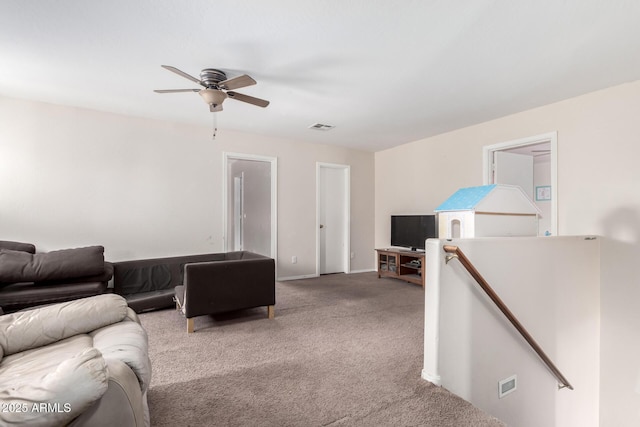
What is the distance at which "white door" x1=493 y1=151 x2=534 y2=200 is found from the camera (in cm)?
441

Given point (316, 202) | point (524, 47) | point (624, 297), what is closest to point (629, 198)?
point (624, 297)

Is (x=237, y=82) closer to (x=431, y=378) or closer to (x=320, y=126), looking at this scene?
(x=320, y=126)

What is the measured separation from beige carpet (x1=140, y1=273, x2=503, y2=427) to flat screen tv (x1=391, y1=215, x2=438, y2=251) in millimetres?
1587

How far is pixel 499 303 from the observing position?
2.13 m

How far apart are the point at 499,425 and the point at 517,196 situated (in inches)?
64.9

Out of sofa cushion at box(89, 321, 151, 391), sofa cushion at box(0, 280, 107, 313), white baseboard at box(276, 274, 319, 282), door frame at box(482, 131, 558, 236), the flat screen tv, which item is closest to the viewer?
sofa cushion at box(89, 321, 151, 391)

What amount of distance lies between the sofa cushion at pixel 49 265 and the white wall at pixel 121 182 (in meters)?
0.76

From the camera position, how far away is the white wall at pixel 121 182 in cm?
371

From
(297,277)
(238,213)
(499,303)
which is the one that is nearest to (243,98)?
(499,303)

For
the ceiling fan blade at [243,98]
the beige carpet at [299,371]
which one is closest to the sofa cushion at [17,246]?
the beige carpet at [299,371]

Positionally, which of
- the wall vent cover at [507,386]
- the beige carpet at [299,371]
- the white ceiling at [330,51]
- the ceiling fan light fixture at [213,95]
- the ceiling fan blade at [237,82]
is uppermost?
the white ceiling at [330,51]

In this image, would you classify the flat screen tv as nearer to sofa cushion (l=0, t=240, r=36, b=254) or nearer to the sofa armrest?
the sofa armrest

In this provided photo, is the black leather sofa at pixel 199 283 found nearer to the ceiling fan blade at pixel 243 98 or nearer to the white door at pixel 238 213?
the ceiling fan blade at pixel 243 98

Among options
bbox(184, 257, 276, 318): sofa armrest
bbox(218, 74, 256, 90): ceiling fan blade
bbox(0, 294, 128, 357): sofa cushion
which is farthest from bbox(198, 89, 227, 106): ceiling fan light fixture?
bbox(0, 294, 128, 357): sofa cushion
